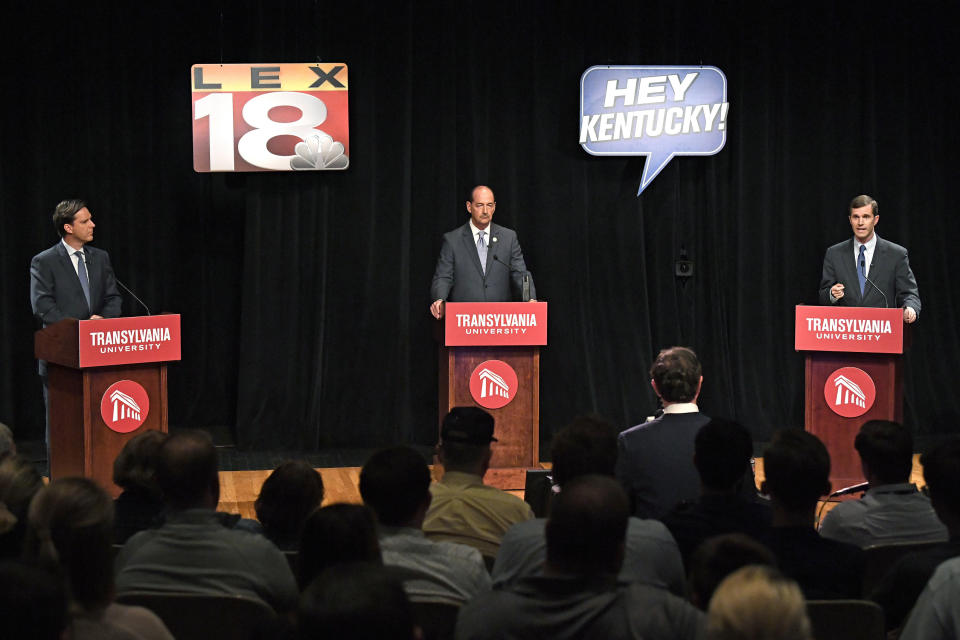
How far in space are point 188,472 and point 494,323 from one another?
11.1 ft

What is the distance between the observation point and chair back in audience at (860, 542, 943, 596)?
10.0 ft

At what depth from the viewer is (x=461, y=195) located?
25.6 ft

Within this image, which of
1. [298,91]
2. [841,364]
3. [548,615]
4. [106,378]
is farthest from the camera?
[298,91]

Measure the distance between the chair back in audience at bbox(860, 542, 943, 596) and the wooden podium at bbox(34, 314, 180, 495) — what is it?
3922 mm

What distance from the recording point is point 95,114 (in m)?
7.52

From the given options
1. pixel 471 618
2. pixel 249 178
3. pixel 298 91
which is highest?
pixel 298 91

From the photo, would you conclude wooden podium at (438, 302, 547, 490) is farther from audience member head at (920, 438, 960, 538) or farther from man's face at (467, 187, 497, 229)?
audience member head at (920, 438, 960, 538)

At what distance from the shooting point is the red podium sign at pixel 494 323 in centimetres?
616

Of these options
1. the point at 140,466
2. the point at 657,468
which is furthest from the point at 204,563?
the point at 657,468

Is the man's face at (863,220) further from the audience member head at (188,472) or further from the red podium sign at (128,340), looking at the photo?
the audience member head at (188,472)

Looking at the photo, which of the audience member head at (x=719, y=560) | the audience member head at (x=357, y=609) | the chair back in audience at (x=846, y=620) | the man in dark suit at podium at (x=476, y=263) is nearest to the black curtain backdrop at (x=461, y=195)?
the man in dark suit at podium at (x=476, y=263)

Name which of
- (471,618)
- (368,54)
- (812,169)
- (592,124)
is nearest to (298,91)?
(368,54)

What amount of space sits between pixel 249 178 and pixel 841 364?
12.7 ft

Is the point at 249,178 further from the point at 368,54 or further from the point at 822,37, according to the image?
the point at 822,37
